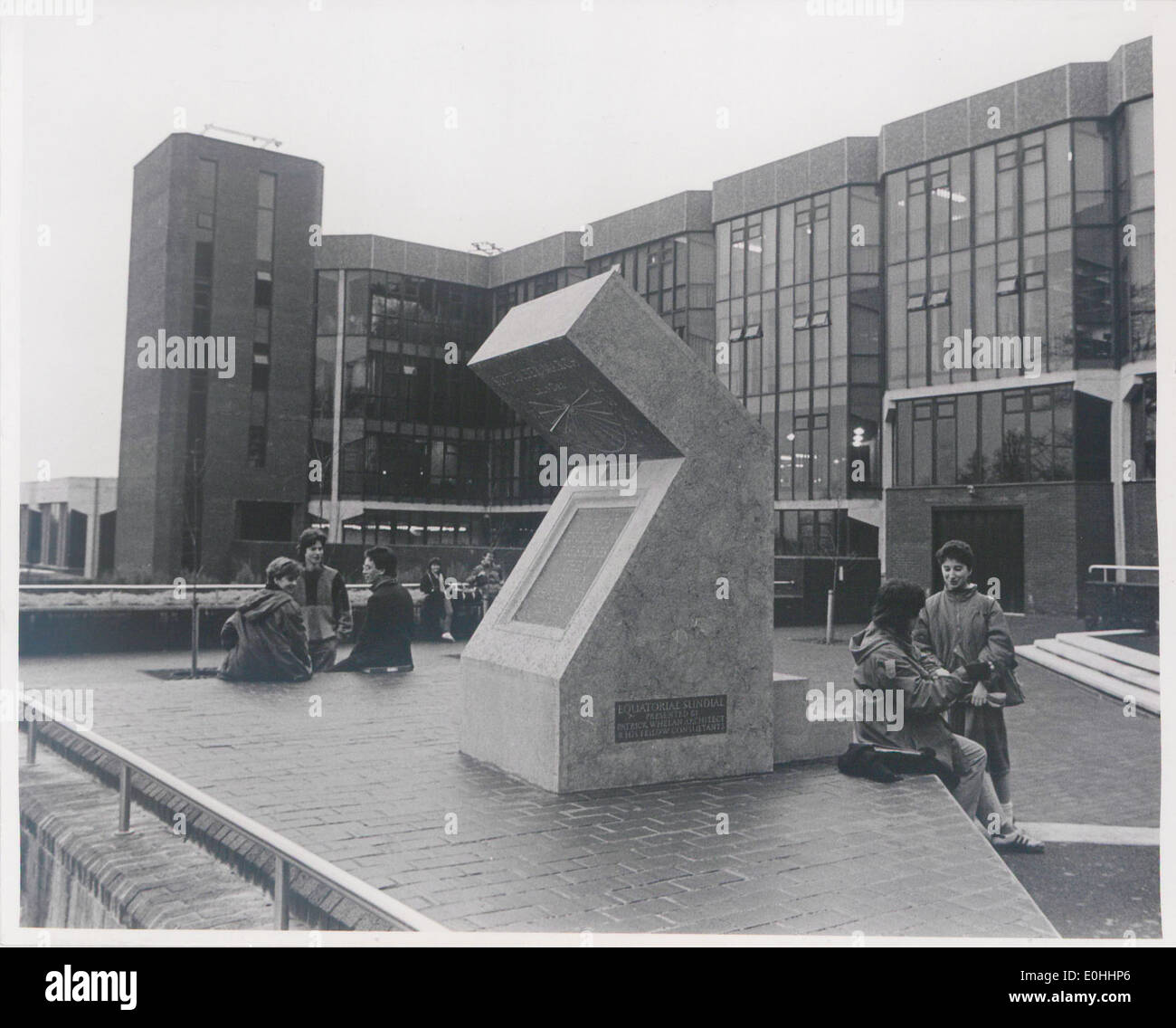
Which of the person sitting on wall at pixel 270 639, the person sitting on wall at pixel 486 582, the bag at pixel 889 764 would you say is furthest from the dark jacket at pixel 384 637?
the bag at pixel 889 764

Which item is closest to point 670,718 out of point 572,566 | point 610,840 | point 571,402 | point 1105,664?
point 572,566

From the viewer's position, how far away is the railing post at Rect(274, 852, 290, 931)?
13.5 feet

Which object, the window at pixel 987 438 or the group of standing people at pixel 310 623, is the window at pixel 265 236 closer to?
the window at pixel 987 438

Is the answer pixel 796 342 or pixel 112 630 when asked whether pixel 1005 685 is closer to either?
pixel 112 630

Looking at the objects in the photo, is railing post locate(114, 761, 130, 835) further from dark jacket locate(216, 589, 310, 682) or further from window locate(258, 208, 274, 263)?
window locate(258, 208, 274, 263)

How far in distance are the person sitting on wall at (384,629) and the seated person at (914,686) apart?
280 inches

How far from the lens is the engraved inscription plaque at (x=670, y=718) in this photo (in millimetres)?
6074

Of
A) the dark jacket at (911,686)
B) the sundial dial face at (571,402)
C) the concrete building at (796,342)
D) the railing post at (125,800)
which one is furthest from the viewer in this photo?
the concrete building at (796,342)

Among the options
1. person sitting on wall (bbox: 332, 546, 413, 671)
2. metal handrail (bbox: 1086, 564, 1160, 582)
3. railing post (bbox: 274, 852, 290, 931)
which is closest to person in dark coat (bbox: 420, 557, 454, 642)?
person sitting on wall (bbox: 332, 546, 413, 671)

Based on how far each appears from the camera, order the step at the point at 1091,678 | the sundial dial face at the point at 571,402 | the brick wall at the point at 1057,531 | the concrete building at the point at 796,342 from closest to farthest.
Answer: the sundial dial face at the point at 571,402 → the step at the point at 1091,678 → the brick wall at the point at 1057,531 → the concrete building at the point at 796,342

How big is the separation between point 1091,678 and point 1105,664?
11.5 inches

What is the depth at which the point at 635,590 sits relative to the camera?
→ 6.16 meters

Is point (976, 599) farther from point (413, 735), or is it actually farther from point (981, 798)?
point (413, 735)
